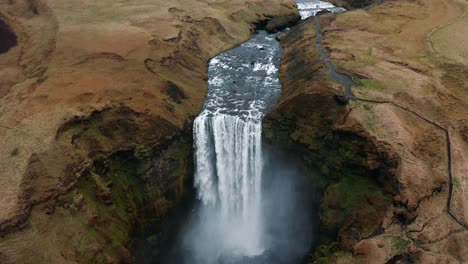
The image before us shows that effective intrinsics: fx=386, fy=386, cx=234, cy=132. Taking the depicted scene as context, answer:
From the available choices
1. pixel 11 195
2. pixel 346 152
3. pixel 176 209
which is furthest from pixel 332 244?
pixel 11 195

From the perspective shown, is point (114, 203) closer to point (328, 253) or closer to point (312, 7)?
point (328, 253)

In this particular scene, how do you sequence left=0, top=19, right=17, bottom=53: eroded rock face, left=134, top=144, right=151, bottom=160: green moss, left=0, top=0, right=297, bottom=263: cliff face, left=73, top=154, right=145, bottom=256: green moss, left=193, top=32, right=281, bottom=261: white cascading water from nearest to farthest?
1. left=0, top=0, right=297, bottom=263: cliff face
2. left=73, top=154, right=145, bottom=256: green moss
3. left=134, top=144, right=151, bottom=160: green moss
4. left=193, top=32, right=281, bottom=261: white cascading water
5. left=0, top=19, right=17, bottom=53: eroded rock face

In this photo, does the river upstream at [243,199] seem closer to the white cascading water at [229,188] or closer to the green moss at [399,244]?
the white cascading water at [229,188]

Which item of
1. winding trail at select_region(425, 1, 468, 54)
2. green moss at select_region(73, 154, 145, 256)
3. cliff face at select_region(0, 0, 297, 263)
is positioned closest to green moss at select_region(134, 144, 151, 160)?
cliff face at select_region(0, 0, 297, 263)

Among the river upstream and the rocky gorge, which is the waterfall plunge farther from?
the rocky gorge

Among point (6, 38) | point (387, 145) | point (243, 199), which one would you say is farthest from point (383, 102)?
point (6, 38)

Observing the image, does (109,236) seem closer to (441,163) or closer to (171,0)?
(441,163)
